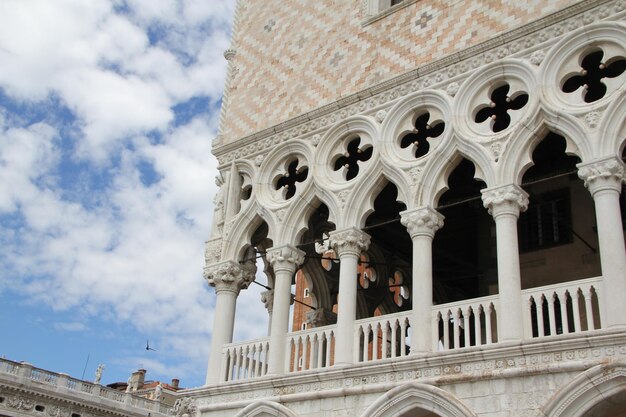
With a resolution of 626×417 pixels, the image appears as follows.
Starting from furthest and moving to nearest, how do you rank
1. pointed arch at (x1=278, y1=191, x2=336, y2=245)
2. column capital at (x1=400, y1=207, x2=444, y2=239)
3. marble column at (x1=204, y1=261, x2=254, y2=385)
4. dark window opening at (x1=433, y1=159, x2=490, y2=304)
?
dark window opening at (x1=433, y1=159, x2=490, y2=304) → marble column at (x1=204, y1=261, x2=254, y2=385) → pointed arch at (x1=278, y1=191, x2=336, y2=245) → column capital at (x1=400, y1=207, x2=444, y2=239)

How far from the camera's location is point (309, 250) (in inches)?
625

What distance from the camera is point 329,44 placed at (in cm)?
1377

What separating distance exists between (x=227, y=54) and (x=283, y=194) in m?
3.88

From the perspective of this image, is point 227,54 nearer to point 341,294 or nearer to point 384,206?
point 384,206

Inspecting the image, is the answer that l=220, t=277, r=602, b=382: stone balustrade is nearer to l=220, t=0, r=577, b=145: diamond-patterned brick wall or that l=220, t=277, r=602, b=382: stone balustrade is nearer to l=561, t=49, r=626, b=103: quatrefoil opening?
l=561, t=49, r=626, b=103: quatrefoil opening

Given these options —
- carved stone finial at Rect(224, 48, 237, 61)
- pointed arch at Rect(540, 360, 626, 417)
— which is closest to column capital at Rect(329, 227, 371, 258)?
pointed arch at Rect(540, 360, 626, 417)

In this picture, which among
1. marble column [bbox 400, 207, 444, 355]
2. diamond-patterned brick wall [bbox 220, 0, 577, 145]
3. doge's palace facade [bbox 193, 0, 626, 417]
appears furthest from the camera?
diamond-patterned brick wall [bbox 220, 0, 577, 145]

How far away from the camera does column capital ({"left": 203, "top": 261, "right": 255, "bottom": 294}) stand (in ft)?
A: 43.7

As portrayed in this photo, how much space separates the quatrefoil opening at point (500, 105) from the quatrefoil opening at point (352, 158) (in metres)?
1.82

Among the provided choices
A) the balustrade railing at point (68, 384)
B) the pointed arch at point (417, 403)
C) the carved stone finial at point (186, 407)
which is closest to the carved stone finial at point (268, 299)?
the carved stone finial at point (186, 407)

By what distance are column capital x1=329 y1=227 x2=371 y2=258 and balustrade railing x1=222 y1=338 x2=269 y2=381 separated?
6.24 ft

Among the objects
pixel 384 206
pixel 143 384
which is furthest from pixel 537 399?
pixel 143 384

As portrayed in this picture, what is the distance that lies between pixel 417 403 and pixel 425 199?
112 inches

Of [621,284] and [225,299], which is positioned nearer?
[621,284]
